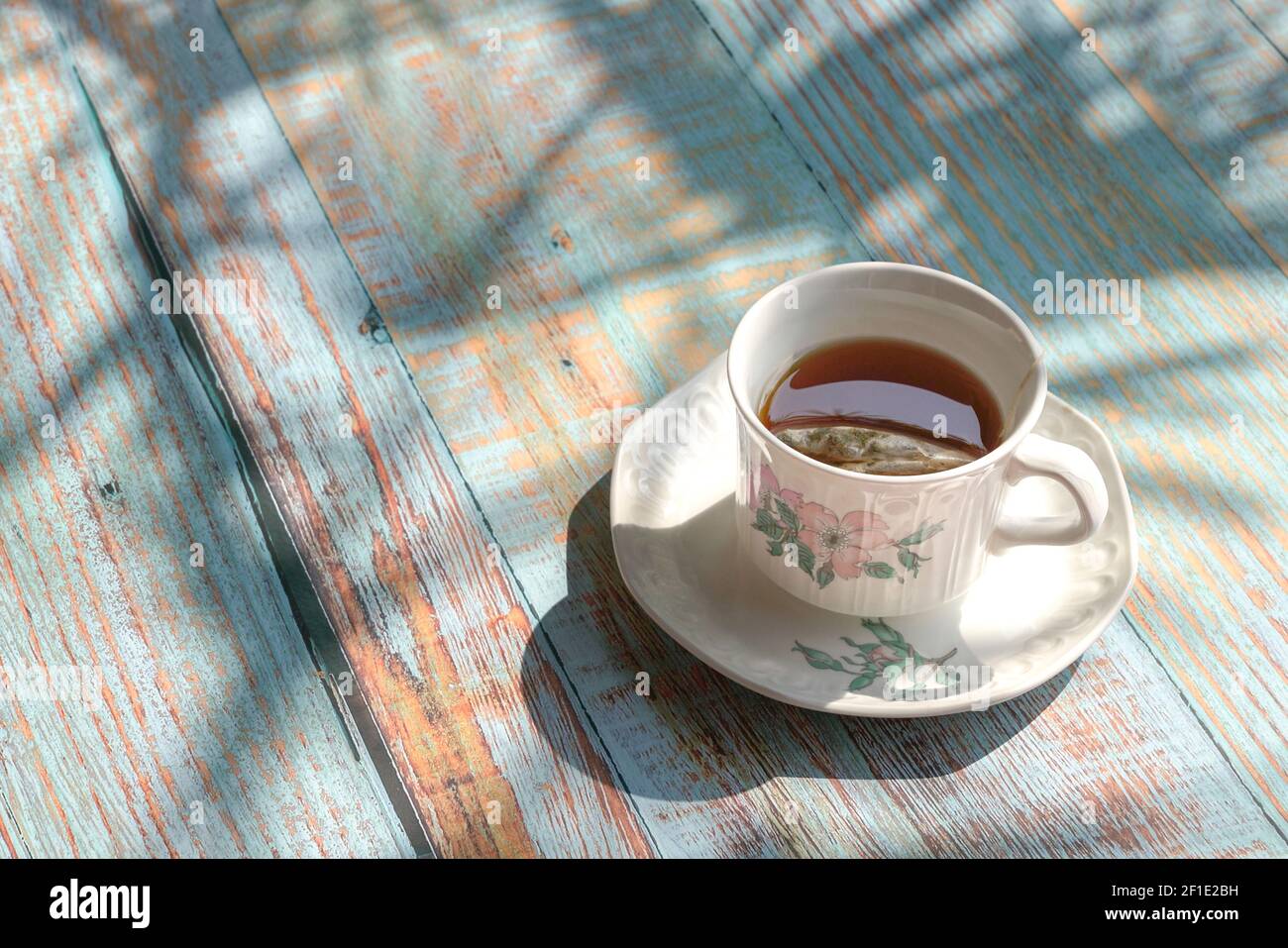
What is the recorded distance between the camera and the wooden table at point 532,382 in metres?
0.74

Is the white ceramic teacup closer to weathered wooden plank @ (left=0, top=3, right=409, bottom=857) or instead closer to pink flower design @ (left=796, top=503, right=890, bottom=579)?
pink flower design @ (left=796, top=503, right=890, bottom=579)

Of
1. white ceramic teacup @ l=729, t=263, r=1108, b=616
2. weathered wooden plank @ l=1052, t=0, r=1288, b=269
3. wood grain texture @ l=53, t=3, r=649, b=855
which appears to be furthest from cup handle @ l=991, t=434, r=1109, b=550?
weathered wooden plank @ l=1052, t=0, r=1288, b=269

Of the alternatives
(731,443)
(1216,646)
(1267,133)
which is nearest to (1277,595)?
(1216,646)

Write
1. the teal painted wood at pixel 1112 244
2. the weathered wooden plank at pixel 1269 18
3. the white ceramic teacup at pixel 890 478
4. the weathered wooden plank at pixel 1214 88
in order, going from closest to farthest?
the white ceramic teacup at pixel 890 478 → the teal painted wood at pixel 1112 244 → the weathered wooden plank at pixel 1214 88 → the weathered wooden plank at pixel 1269 18

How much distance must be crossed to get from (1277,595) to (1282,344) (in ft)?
0.77

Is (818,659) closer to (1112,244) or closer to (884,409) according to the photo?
(884,409)

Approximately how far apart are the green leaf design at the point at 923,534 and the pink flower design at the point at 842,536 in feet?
0.04

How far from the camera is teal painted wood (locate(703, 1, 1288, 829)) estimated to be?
81 cm

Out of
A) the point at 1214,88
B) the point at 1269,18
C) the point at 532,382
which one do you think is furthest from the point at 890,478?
the point at 1269,18

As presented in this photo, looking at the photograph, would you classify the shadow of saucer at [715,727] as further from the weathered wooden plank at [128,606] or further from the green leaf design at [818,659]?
Result: the weathered wooden plank at [128,606]

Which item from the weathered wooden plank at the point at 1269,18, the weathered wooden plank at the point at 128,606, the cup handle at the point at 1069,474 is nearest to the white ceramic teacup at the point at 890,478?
the cup handle at the point at 1069,474

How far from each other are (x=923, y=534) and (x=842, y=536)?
45mm

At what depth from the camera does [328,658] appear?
0.80 m
